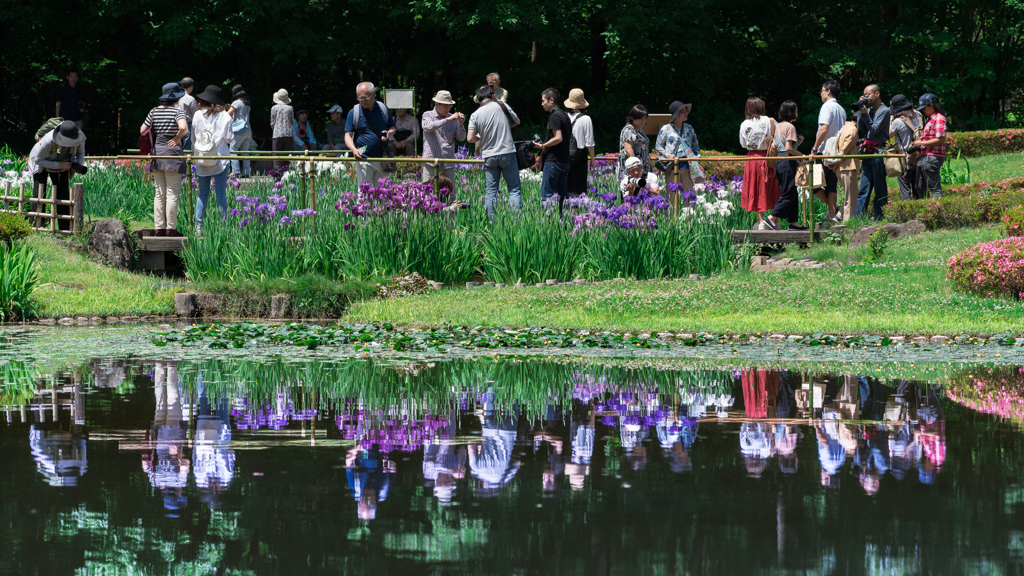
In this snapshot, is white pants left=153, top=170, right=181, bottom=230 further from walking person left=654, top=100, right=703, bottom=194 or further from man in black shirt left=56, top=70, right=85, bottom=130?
man in black shirt left=56, top=70, right=85, bottom=130

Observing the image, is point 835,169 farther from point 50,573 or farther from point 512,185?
point 50,573

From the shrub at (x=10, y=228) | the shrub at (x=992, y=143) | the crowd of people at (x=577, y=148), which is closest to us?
the shrub at (x=10, y=228)

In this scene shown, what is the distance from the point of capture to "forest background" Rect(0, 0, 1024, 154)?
32.7 m

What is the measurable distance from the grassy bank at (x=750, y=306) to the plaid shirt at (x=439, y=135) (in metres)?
3.20

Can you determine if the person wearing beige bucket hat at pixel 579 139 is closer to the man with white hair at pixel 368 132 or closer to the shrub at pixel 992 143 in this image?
the man with white hair at pixel 368 132

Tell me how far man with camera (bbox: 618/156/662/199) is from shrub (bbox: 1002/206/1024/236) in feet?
13.1

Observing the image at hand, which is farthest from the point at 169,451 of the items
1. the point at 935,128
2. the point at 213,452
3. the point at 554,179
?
the point at 935,128

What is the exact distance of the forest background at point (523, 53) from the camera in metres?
32.7

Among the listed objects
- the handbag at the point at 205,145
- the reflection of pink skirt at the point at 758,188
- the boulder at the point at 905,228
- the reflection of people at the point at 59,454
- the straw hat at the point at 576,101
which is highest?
the straw hat at the point at 576,101

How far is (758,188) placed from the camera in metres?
16.3

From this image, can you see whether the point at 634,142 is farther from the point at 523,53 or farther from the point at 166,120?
the point at 523,53

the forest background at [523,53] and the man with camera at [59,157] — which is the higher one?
the forest background at [523,53]

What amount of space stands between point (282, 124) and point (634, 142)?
8746mm

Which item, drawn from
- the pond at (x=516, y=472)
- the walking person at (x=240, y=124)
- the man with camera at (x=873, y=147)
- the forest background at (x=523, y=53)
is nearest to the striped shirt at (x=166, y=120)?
the walking person at (x=240, y=124)
